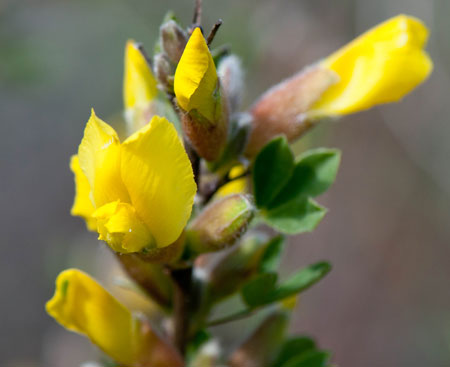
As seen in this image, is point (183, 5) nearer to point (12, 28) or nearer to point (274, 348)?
point (12, 28)

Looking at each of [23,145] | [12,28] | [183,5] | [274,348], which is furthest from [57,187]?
[274,348]

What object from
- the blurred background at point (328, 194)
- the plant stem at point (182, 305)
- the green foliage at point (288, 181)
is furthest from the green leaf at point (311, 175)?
the blurred background at point (328, 194)

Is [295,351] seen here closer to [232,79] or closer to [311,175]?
[311,175]

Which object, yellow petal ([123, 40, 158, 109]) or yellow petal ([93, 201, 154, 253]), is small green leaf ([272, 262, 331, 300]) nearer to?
yellow petal ([93, 201, 154, 253])

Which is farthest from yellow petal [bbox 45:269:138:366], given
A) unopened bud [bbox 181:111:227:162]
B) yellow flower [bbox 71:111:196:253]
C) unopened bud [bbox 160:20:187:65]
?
unopened bud [bbox 160:20:187:65]

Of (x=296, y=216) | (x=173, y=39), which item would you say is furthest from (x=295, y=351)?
(x=173, y=39)

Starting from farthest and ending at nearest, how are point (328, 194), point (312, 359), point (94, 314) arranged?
point (328, 194)
point (312, 359)
point (94, 314)

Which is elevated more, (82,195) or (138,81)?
(138,81)

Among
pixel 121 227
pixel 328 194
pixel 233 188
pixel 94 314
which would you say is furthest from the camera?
pixel 328 194
